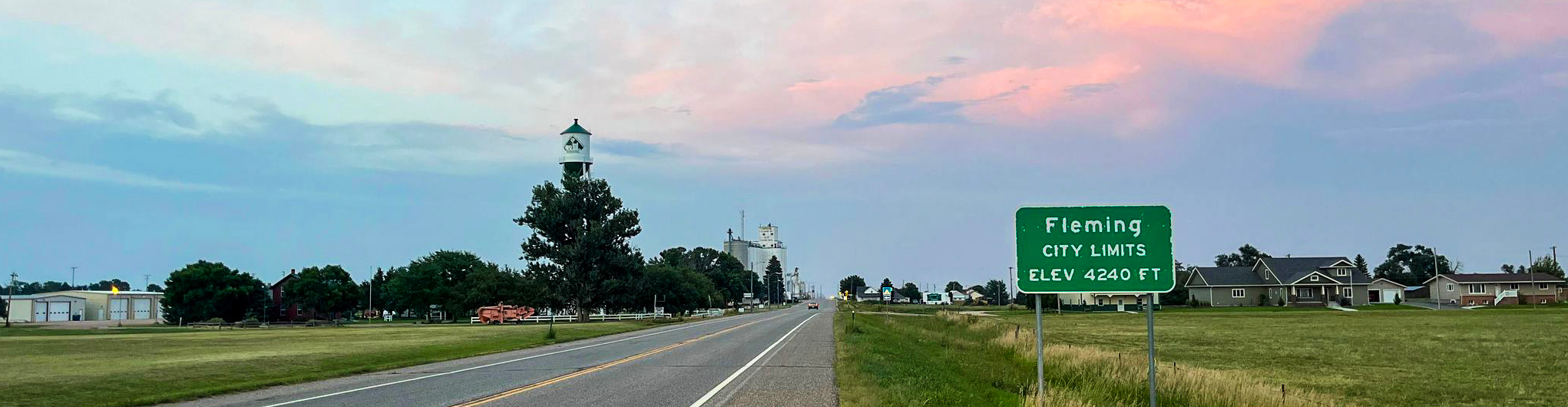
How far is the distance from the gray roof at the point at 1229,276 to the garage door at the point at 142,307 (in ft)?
467

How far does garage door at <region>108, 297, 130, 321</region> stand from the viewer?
136500mm

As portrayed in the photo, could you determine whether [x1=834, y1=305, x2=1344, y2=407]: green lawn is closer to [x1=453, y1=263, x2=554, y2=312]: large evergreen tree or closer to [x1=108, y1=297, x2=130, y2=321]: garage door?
[x1=453, y1=263, x2=554, y2=312]: large evergreen tree

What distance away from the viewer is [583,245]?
90.9 meters

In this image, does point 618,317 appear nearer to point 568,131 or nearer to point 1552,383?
point 568,131

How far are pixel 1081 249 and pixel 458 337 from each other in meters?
40.1

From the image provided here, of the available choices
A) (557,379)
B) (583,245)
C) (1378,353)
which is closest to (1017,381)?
(557,379)

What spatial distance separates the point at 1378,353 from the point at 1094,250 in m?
29.9

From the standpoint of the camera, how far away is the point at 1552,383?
2453 centimetres

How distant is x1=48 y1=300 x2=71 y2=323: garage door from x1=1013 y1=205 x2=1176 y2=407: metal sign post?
156263mm

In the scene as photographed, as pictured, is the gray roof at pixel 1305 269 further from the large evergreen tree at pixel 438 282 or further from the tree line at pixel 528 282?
the large evergreen tree at pixel 438 282

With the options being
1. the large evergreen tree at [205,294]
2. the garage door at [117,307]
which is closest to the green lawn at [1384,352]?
the large evergreen tree at [205,294]

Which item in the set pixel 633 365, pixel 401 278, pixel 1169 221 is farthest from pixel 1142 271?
pixel 401 278

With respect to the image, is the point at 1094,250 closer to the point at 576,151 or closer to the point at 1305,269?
the point at 576,151

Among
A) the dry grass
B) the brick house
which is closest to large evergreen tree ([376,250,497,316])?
the brick house
